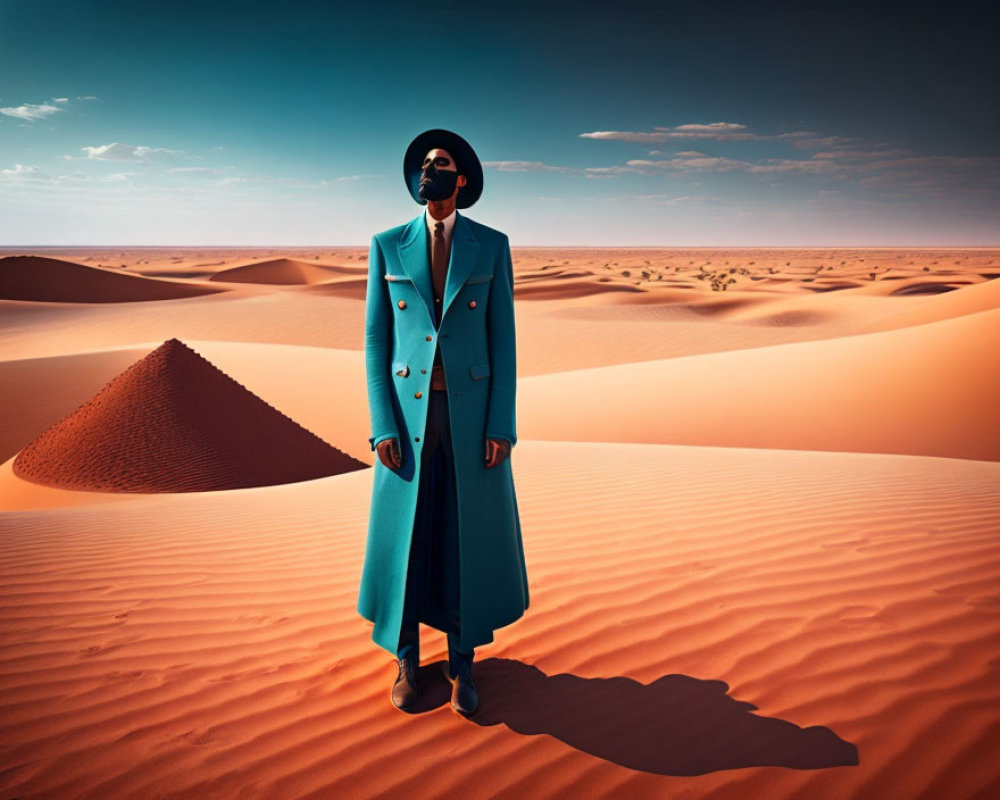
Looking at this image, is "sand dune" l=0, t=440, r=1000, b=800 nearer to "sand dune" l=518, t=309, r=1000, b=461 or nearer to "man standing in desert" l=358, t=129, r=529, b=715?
"man standing in desert" l=358, t=129, r=529, b=715

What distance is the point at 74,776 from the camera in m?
2.57

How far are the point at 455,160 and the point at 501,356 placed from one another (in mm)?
883

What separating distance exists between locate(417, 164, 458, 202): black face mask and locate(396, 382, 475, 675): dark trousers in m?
0.82

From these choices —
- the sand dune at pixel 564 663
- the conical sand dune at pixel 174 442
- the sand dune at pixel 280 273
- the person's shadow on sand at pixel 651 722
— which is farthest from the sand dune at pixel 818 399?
the sand dune at pixel 280 273

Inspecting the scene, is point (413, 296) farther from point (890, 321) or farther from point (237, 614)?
point (890, 321)

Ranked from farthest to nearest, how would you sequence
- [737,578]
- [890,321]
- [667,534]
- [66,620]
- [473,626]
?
[890,321] → [667,534] → [737,578] → [66,620] → [473,626]

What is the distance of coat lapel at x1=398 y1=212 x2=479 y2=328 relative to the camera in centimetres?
288

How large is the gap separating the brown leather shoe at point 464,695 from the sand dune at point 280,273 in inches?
2490

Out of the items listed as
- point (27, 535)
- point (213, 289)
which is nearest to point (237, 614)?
point (27, 535)

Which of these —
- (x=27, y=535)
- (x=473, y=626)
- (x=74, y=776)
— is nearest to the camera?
(x=74, y=776)

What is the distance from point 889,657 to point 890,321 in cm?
2660

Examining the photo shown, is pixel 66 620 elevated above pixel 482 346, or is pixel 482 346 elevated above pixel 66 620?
pixel 482 346

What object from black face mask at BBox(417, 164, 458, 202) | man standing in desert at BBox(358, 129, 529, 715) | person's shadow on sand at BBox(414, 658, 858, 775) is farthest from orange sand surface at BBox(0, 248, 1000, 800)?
black face mask at BBox(417, 164, 458, 202)

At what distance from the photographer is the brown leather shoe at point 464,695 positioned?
2934 mm
